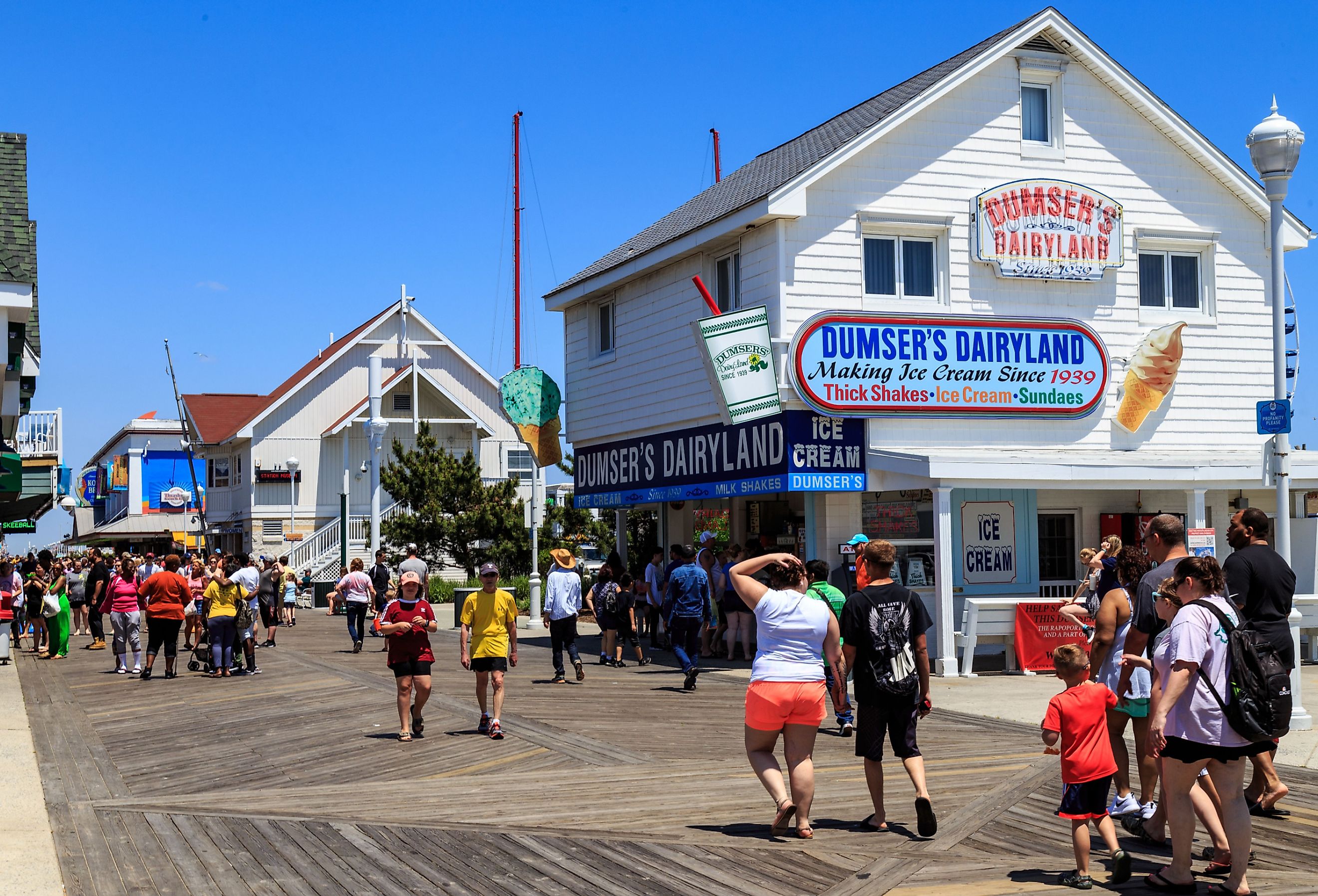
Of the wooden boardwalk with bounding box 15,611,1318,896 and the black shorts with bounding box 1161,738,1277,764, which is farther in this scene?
the wooden boardwalk with bounding box 15,611,1318,896

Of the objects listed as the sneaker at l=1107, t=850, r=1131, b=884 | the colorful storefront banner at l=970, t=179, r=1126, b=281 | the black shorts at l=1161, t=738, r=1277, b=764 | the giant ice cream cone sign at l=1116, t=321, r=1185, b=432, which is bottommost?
the sneaker at l=1107, t=850, r=1131, b=884

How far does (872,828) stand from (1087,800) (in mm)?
1926

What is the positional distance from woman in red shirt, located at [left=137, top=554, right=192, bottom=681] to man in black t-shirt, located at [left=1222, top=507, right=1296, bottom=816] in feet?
50.2

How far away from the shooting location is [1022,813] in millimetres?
9641

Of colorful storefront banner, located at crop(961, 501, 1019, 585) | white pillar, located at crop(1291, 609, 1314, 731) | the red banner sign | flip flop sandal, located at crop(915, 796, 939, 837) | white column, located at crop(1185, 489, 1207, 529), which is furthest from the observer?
colorful storefront banner, located at crop(961, 501, 1019, 585)

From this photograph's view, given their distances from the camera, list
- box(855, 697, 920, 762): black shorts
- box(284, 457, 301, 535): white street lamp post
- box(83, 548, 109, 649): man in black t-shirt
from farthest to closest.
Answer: box(284, 457, 301, 535): white street lamp post < box(83, 548, 109, 649): man in black t-shirt < box(855, 697, 920, 762): black shorts

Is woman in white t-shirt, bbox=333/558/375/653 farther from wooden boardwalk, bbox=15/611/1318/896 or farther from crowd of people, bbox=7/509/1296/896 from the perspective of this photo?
crowd of people, bbox=7/509/1296/896

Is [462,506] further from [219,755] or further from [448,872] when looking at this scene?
[448,872]

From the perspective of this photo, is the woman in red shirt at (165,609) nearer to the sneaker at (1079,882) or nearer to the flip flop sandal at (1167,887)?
the sneaker at (1079,882)

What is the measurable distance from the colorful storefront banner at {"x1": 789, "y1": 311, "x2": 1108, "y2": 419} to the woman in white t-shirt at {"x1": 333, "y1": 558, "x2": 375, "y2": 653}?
8.97 metres

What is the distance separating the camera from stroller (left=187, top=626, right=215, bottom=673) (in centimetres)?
2114

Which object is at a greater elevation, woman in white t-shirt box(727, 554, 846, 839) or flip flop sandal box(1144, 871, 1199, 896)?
woman in white t-shirt box(727, 554, 846, 839)

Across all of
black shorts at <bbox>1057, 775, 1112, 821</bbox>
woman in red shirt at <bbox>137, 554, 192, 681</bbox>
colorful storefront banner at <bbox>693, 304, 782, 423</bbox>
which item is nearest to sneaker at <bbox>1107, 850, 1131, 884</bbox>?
black shorts at <bbox>1057, 775, 1112, 821</bbox>

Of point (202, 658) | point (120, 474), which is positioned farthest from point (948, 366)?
point (120, 474)
